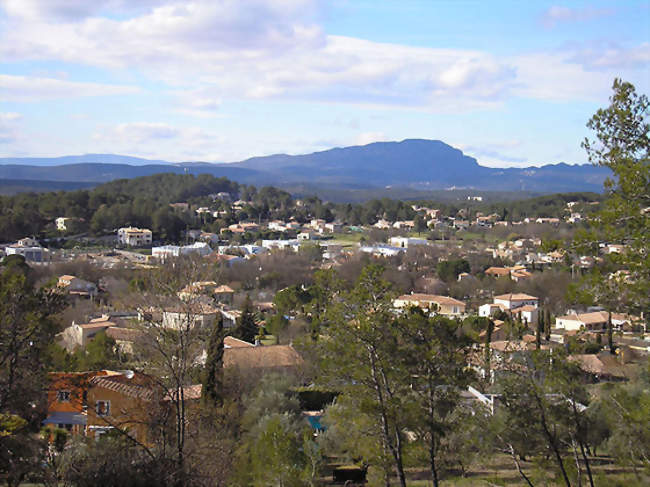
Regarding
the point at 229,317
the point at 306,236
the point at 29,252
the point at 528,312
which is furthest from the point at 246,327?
the point at 306,236

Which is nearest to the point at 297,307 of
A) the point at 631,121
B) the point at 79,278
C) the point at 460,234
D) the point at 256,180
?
the point at 79,278

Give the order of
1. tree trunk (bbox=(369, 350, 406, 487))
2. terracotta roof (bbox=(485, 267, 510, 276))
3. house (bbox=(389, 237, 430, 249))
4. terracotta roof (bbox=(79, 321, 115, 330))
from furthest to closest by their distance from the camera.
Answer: house (bbox=(389, 237, 430, 249)), terracotta roof (bbox=(485, 267, 510, 276)), terracotta roof (bbox=(79, 321, 115, 330)), tree trunk (bbox=(369, 350, 406, 487))

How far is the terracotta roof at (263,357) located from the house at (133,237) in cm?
3015

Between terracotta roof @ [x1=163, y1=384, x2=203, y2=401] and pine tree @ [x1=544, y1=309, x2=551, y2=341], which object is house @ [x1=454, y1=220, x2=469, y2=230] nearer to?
pine tree @ [x1=544, y1=309, x2=551, y2=341]

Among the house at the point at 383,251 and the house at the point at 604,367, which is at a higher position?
the house at the point at 383,251

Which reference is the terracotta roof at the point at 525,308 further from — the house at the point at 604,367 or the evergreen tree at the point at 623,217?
the evergreen tree at the point at 623,217

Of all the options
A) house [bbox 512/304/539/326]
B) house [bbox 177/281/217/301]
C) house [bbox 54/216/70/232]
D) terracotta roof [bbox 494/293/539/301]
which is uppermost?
house [bbox 177/281/217/301]

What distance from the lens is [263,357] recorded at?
1589 centimetres

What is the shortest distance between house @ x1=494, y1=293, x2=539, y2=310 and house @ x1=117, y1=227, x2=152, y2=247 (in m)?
25.6

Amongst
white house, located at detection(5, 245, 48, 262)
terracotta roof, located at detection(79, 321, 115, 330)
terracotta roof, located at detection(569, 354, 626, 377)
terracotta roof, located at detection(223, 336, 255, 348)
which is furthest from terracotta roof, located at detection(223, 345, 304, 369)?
white house, located at detection(5, 245, 48, 262)

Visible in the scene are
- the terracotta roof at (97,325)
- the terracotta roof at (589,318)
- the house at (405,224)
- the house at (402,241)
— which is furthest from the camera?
the house at (405,224)

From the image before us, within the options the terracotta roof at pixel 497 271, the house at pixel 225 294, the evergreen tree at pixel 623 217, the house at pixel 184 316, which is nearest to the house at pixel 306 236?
the terracotta roof at pixel 497 271

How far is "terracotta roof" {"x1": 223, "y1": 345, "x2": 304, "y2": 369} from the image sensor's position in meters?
15.2

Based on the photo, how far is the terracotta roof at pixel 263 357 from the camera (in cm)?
1520
